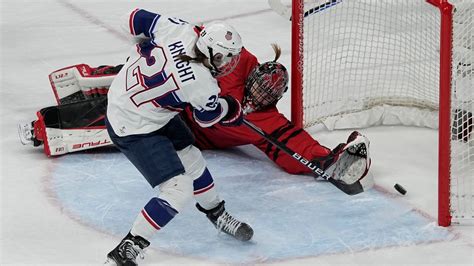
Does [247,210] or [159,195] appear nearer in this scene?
[159,195]

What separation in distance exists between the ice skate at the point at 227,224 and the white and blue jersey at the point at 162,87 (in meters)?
0.36

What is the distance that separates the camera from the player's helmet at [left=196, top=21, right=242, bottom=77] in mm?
3592

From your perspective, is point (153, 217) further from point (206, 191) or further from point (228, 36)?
point (228, 36)

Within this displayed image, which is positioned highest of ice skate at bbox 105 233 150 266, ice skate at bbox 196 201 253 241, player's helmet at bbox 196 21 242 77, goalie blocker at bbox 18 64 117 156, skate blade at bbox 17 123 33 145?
player's helmet at bbox 196 21 242 77

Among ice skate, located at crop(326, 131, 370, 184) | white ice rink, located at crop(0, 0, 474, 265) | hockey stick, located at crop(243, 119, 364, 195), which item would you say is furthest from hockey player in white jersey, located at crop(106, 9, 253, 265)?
ice skate, located at crop(326, 131, 370, 184)

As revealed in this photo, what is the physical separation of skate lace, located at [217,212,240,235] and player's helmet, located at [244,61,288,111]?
0.76 m

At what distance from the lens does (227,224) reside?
394 centimetres

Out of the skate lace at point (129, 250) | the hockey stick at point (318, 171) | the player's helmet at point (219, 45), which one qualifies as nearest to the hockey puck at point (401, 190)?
the hockey stick at point (318, 171)

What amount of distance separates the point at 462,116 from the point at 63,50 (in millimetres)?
2674

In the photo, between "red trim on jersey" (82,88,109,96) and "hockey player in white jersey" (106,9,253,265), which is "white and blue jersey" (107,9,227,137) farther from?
"red trim on jersey" (82,88,109,96)

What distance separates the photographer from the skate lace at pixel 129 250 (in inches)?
145

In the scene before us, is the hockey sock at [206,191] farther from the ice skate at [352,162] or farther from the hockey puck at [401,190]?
the hockey puck at [401,190]

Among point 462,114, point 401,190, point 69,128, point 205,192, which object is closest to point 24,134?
point 69,128

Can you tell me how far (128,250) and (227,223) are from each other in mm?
414
